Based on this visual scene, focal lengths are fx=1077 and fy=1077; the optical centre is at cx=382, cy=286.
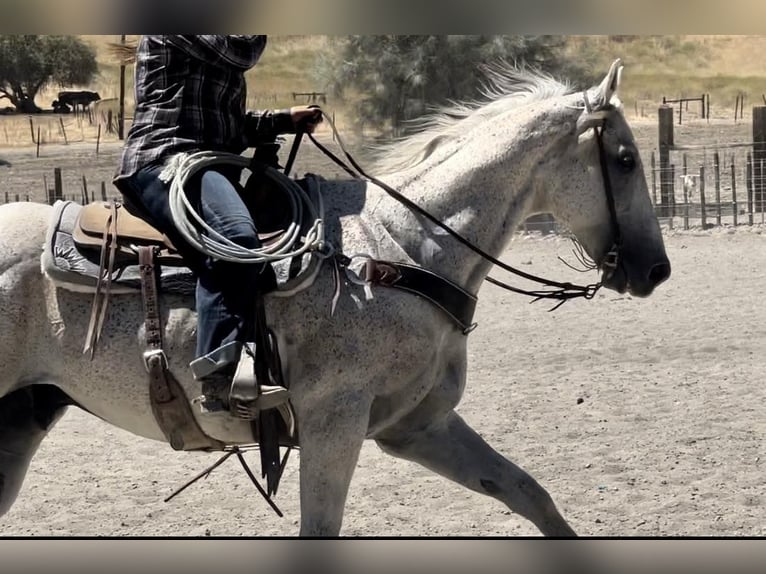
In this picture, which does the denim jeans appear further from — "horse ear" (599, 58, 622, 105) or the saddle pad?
"horse ear" (599, 58, 622, 105)

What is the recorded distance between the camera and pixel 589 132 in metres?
3.89

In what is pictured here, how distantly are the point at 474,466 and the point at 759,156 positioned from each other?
15691 mm

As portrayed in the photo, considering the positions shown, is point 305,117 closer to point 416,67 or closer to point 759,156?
point 759,156

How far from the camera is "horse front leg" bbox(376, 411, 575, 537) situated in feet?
13.3

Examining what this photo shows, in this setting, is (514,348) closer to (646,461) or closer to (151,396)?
(646,461)

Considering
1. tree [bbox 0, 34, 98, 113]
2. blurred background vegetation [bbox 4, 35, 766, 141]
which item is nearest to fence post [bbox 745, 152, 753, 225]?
blurred background vegetation [bbox 4, 35, 766, 141]

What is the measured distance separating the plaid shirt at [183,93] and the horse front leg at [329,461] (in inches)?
41.2

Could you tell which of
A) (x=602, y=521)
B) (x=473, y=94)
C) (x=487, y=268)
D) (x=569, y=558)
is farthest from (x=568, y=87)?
(x=473, y=94)

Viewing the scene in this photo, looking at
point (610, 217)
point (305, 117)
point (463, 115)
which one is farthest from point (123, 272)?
point (610, 217)

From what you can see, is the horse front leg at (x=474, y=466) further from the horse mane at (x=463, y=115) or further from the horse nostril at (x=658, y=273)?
the horse mane at (x=463, y=115)

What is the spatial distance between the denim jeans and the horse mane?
701 millimetres

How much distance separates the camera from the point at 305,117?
3936mm
